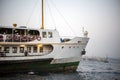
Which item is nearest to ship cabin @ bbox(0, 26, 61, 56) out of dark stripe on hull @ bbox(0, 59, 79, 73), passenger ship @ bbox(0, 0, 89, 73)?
passenger ship @ bbox(0, 0, 89, 73)

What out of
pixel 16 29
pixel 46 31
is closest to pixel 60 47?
pixel 46 31

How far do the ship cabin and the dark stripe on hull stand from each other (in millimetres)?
1341

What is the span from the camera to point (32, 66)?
69.6ft

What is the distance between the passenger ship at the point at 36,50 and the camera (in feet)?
66.2

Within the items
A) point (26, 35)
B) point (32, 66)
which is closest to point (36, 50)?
point (32, 66)

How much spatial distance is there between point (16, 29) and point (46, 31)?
13.5 feet

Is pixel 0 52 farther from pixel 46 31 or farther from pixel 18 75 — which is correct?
pixel 46 31

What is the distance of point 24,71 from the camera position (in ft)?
69.1

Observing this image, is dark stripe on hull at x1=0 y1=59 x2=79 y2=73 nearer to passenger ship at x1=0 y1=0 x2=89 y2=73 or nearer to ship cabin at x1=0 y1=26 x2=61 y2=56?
passenger ship at x1=0 y1=0 x2=89 y2=73

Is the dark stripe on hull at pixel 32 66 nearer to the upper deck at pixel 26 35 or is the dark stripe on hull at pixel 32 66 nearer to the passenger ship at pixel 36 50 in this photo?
the passenger ship at pixel 36 50

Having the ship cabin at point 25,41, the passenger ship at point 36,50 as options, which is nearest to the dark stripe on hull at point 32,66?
the passenger ship at point 36,50

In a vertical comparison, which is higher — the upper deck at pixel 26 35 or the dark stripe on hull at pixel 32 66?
the upper deck at pixel 26 35

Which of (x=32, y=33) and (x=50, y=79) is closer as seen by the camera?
(x=50, y=79)

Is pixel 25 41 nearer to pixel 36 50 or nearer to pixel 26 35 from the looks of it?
pixel 26 35
